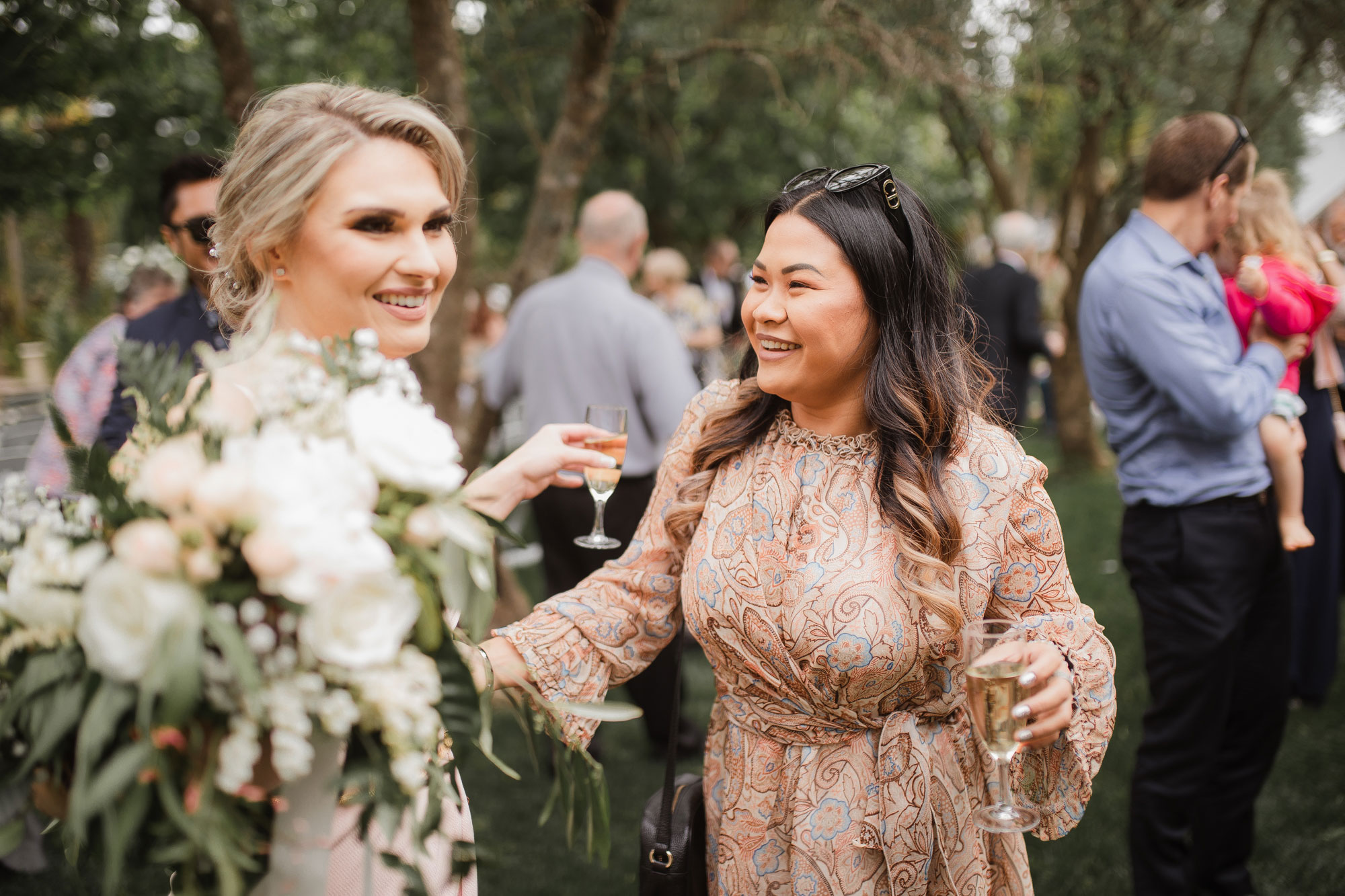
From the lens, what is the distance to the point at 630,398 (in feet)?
16.1

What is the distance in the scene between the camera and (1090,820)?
418 centimetres

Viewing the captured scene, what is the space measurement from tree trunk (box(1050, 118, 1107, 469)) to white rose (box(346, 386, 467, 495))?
33.3 ft

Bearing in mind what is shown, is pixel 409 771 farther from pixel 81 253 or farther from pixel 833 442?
pixel 81 253

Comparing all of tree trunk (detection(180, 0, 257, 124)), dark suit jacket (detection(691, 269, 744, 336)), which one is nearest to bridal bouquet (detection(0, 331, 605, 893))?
tree trunk (detection(180, 0, 257, 124))

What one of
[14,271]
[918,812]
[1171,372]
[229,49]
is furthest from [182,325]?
[14,271]

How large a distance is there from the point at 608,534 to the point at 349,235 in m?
3.13

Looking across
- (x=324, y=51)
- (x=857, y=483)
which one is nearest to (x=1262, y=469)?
(x=857, y=483)

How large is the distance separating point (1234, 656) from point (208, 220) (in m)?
3.75

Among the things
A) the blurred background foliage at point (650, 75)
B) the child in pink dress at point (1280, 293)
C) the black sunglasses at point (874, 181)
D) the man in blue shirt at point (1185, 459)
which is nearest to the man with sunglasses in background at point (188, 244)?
the blurred background foliage at point (650, 75)

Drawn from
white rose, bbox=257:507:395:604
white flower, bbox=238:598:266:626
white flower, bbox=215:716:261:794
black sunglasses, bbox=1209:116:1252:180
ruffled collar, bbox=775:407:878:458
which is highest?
black sunglasses, bbox=1209:116:1252:180

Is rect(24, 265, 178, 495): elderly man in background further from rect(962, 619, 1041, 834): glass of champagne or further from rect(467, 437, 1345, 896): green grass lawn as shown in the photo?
rect(962, 619, 1041, 834): glass of champagne

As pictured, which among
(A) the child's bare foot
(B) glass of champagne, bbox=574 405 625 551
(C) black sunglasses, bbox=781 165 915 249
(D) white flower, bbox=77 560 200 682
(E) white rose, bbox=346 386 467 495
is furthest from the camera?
(A) the child's bare foot

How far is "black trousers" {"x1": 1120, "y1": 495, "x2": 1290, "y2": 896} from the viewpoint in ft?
10.6

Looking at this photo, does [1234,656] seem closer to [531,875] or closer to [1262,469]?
[1262,469]
